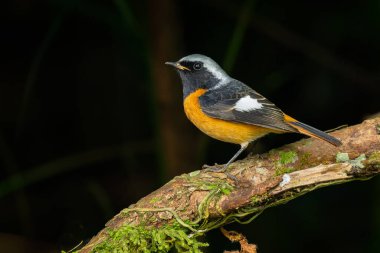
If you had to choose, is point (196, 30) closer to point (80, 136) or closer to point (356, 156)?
point (80, 136)

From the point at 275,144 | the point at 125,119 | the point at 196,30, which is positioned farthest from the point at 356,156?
the point at 125,119

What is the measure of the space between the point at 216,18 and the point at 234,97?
2.10m

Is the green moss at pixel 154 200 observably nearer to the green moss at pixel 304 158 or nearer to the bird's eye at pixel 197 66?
the green moss at pixel 304 158

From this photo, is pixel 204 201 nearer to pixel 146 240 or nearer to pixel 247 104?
pixel 146 240

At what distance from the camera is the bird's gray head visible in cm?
445

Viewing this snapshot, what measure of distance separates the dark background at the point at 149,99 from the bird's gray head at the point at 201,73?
0.73ft

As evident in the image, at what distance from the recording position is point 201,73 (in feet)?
14.7

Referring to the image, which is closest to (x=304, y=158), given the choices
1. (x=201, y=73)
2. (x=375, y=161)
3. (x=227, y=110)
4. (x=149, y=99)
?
(x=375, y=161)

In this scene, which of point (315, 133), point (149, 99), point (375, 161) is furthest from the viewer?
point (149, 99)

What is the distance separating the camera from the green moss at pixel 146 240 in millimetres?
3177

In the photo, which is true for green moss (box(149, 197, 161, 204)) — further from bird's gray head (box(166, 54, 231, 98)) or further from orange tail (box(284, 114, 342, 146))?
bird's gray head (box(166, 54, 231, 98))

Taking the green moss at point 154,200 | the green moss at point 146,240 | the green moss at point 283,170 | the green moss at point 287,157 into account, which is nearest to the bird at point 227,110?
the green moss at point 287,157

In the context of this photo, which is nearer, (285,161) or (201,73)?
(285,161)

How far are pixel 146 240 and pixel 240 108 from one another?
121cm
